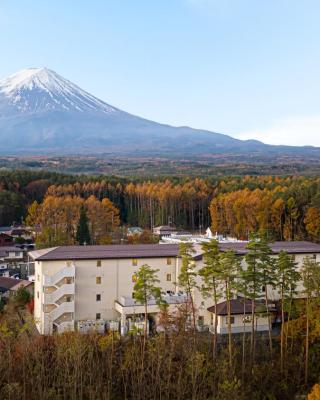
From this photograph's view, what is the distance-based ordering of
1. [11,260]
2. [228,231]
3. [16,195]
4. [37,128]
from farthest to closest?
[37,128] → [16,195] → [228,231] → [11,260]

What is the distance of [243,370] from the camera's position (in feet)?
48.3

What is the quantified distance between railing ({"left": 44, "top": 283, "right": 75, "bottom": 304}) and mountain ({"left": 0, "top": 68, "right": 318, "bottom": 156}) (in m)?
148

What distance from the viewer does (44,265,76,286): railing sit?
62.6ft

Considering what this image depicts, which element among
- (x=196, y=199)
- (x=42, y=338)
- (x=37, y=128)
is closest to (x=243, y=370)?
(x=42, y=338)

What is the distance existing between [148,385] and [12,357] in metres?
3.45

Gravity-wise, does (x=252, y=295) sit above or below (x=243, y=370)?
above

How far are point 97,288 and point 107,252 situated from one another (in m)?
1.43

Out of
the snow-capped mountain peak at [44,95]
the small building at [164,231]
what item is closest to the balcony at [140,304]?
the small building at [164,231]

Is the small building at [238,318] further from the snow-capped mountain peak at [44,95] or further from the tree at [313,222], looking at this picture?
the snow-capped mountain peak at [44,95]

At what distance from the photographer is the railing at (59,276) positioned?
19.1m

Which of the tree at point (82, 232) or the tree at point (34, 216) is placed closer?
the tree at point (82, 232)

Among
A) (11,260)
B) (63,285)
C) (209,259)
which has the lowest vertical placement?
(11,260)

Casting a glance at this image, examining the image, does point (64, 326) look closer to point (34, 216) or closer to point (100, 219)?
point (100, 219)

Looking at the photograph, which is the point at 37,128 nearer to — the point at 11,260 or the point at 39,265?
the point at 11,260
